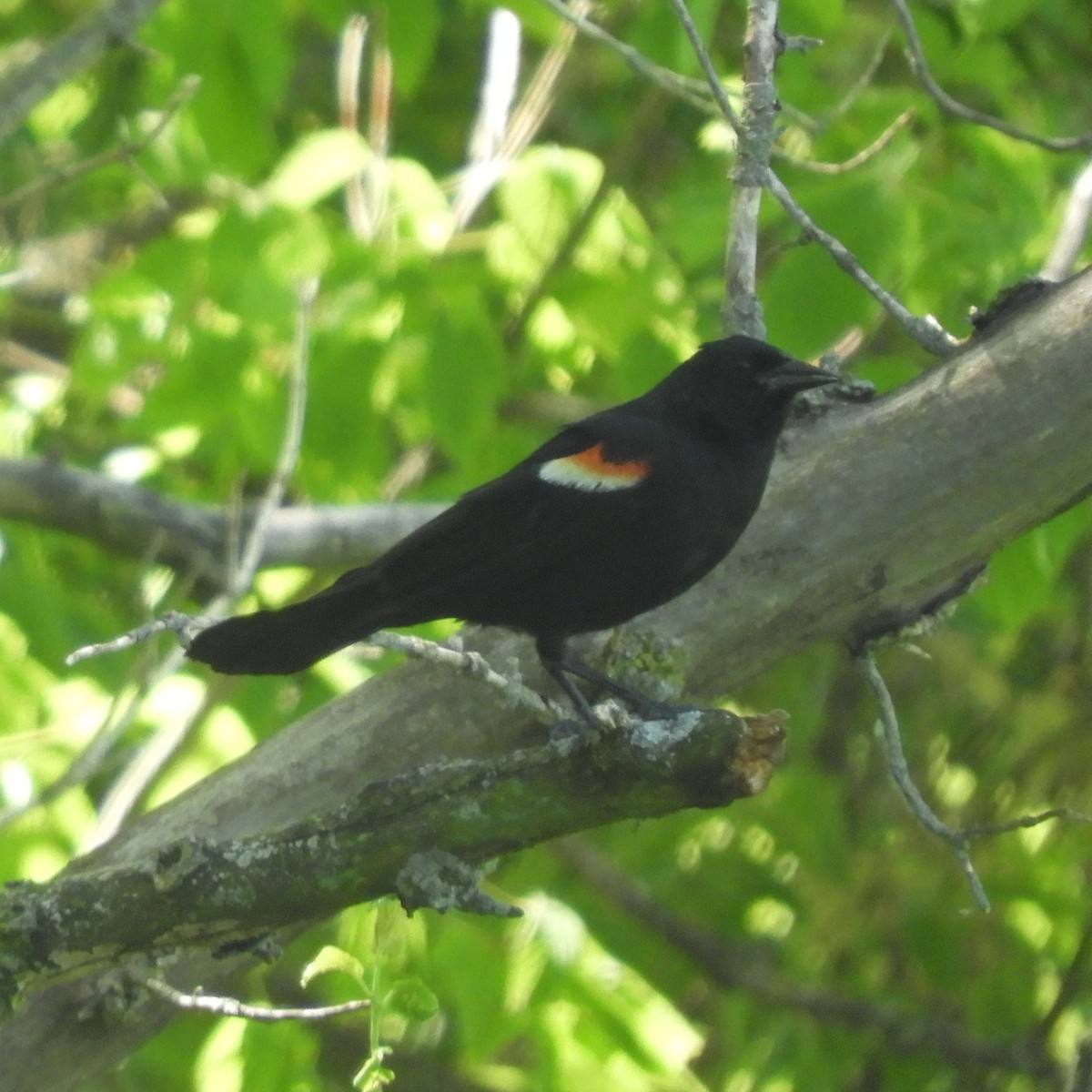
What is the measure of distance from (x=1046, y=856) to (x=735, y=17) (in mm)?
3084

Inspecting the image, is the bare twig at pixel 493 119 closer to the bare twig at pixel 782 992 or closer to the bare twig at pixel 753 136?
the bare twig at pixel 753 136

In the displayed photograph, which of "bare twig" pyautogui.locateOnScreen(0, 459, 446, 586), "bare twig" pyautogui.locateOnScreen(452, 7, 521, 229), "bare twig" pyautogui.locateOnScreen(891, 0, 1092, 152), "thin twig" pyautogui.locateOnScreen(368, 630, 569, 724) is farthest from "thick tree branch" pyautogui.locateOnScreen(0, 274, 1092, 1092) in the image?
"bare twig" pyautogui.locateOnScreen(452, 7, 521, 229)

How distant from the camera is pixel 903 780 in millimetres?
2734

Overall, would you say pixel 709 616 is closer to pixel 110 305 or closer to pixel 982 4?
pixel 982 4

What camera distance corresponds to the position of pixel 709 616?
107 inches

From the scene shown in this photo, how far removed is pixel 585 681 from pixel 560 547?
0.96 feet

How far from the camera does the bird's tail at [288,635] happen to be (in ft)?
9.27

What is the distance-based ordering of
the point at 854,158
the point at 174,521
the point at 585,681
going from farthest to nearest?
the point at 174,521, the point at 854,158, the point at 585,681

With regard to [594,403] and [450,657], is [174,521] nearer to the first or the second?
[594,403]

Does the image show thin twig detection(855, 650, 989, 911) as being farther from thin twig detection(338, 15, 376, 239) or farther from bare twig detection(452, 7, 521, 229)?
bare twig detection(452, 7, 521, 229)

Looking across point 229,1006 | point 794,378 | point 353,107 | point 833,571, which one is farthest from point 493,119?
point 229,1006

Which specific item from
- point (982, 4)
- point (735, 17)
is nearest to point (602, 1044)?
point (982, 4)

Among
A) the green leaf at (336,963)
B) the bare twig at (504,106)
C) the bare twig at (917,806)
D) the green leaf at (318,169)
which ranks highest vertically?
the green leaf at (318,169)

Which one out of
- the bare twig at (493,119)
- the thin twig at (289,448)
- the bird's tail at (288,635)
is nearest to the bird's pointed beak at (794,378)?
the bird's tail at (288,635)
